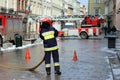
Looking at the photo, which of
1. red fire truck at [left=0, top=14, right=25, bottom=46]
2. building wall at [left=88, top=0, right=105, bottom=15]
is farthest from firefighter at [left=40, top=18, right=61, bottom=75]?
building wall at [left=88, top=0, right=105, bottom=15]

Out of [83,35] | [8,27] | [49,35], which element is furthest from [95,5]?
[49,35]

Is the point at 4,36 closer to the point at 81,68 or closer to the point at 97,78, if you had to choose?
the point at 81,68

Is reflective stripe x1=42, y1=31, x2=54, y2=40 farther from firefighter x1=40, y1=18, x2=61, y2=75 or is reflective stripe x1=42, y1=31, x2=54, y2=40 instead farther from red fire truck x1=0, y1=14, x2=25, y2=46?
red fire truck x1=0, y1=14, x2=25, y2=46

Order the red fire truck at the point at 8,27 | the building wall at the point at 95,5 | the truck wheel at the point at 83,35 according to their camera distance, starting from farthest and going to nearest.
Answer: the building wall at the point at 95,5 < the truck wheel at the point at 83,35 < the red fire truck at the point at 8,27

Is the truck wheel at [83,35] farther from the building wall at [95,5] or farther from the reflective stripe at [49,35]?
the building wall at [95,5]

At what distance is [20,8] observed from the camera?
65875 mm

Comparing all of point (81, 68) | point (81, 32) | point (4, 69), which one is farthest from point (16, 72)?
point (81, 32)

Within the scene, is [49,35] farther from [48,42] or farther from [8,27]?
[8,27]

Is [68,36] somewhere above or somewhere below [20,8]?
below

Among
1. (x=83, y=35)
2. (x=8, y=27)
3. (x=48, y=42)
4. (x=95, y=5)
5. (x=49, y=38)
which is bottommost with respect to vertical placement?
(x=83, y=35)

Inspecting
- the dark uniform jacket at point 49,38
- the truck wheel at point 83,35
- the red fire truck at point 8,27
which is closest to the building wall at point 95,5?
the truck wheel at point 83,35

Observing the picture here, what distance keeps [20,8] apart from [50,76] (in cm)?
5442

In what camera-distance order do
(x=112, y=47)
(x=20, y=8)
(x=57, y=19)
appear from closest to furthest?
(x=112, y=47) < (x=20, y=8) < (x=57, y=19)

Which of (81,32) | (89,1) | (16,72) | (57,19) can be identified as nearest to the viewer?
(16,72)
